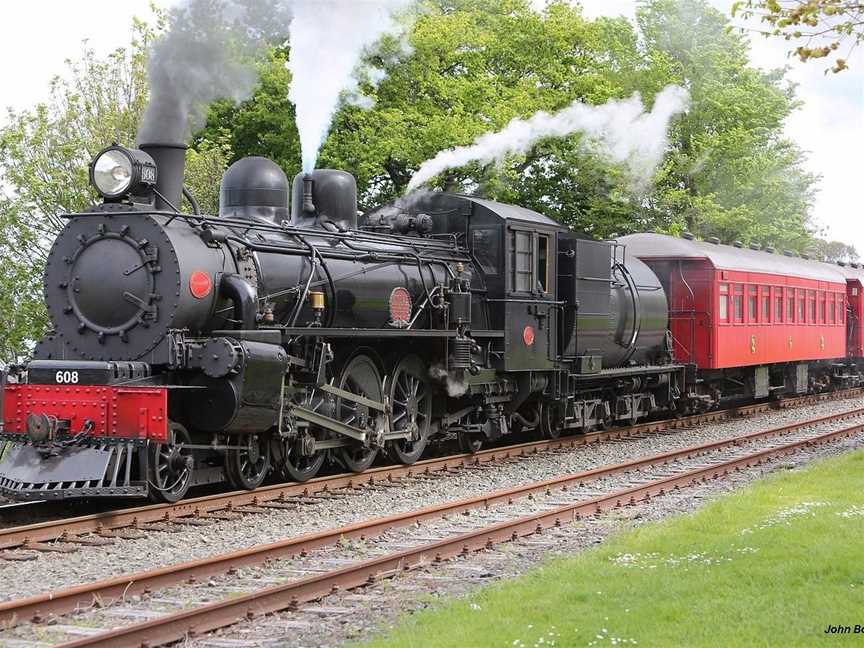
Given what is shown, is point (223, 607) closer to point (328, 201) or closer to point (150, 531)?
point (150, 531)

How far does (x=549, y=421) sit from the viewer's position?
56.5 ft

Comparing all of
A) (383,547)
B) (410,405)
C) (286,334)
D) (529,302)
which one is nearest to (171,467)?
(286,334)

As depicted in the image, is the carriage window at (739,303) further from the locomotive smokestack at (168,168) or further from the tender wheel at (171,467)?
the tender wheel at (171,467)

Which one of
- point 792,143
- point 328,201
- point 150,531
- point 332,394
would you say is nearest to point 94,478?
point 150,531

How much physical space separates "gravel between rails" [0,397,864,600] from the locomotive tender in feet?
2.41

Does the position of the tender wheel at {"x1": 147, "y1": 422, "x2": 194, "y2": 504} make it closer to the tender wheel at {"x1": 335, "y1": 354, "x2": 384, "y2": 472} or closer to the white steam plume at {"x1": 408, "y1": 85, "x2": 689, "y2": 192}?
the tender wheel at {"x1": 335, "y1": 354, "x2": 384, "y2": 472}

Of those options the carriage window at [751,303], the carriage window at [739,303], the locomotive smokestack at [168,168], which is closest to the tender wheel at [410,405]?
the locomotive smokestack at [168,168]

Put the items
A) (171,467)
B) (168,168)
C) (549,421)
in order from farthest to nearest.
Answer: (549,421) → (168,168) → (171,467)

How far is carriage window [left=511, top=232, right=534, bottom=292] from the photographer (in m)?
15.2

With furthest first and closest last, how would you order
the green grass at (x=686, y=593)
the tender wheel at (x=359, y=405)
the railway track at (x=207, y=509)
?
the tender wheel at (x=359, y=405), the railway track at (x=207, y=509), the green grass at (x=686, y=593)

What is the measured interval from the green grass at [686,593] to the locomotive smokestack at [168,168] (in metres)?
5.61

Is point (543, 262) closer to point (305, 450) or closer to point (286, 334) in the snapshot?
point (305, 450)

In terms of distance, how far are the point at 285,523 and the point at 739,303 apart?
1404cm

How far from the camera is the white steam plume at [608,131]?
20781 mm
